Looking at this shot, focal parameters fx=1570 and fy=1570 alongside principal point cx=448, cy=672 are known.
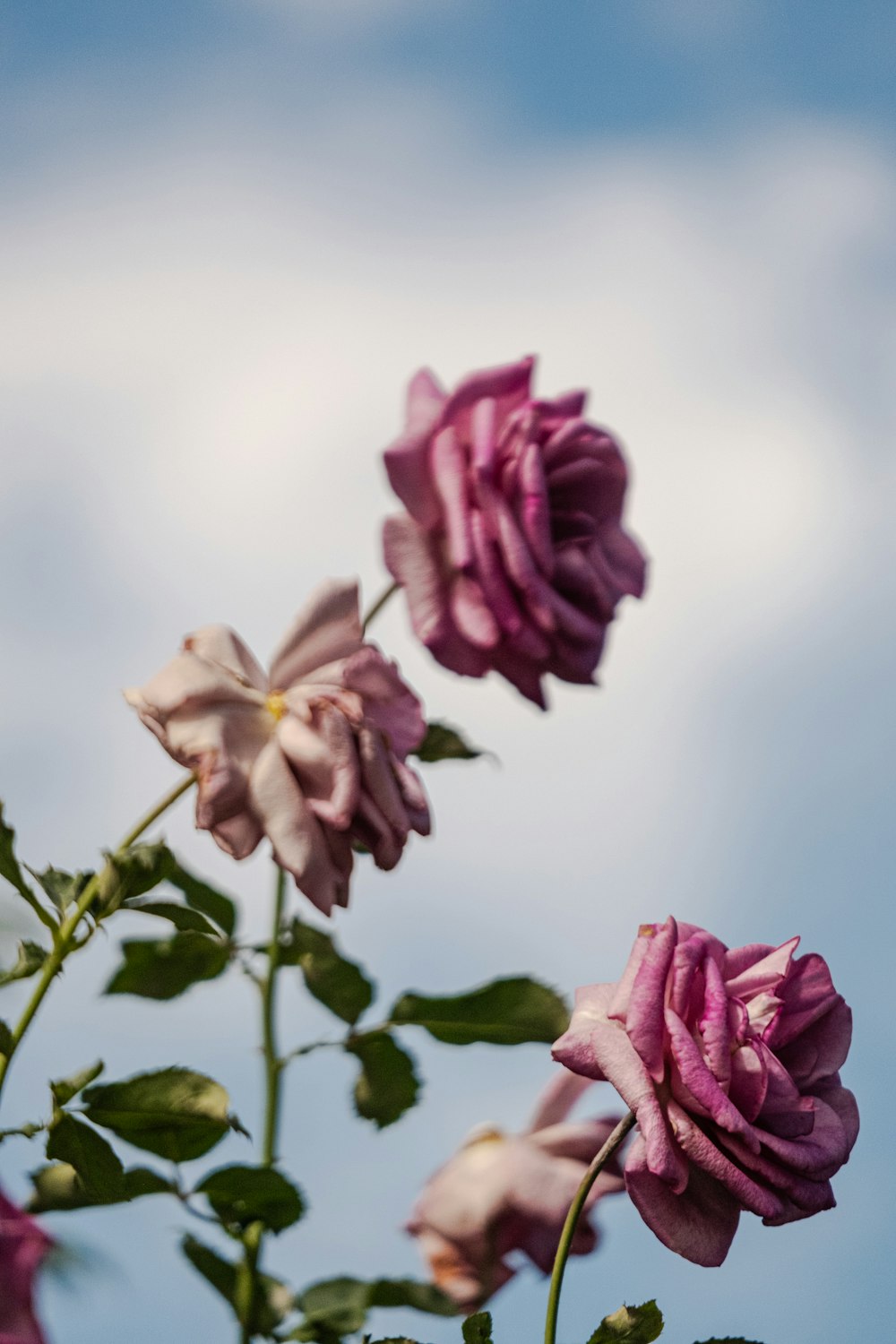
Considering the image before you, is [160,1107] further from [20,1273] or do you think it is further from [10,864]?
[20,1273]

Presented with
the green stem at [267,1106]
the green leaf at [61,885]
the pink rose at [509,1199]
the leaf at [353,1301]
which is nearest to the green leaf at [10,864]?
the green leaf at [61,885]

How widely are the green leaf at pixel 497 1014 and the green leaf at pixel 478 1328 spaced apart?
0.40 m

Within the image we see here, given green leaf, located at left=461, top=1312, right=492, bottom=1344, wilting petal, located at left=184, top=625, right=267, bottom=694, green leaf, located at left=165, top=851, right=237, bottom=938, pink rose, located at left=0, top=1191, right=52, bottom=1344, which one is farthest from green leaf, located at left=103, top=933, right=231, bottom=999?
pink rose, located at left=0, top=1191, right=52, bottom=1344

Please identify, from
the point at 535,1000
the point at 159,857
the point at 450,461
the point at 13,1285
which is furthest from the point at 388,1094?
the point at 13,1285

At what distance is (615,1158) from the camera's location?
1.76 m

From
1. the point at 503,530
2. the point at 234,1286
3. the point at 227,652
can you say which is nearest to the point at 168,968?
the point at 234,1286

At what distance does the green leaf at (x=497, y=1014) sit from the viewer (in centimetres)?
158

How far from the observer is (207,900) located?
5.72 feet

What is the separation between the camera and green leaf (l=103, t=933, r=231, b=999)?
174 cm

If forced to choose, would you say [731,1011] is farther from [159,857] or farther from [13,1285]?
[13,1285]

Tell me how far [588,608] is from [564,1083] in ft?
2.20

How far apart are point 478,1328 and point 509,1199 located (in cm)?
61

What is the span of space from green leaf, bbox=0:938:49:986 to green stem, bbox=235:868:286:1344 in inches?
13.5

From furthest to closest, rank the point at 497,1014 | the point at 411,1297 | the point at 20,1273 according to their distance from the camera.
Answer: the point at 411,1297 → the point at 497,1014 → the point at 20,1273
